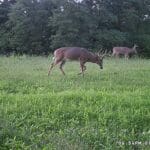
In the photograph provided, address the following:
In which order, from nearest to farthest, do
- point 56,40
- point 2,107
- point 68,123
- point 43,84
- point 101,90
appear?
point 68,123 → point 2,107 → point 101,90 → point 43,84 → point 56,40

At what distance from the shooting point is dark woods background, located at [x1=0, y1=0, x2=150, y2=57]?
37.9 metres


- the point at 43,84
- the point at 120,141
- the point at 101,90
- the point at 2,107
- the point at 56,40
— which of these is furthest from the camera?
the point at 56,40

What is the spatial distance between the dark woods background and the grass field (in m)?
22.8

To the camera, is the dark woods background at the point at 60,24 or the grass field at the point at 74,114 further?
the dark woods background at the point at 60,24

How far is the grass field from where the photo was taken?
811cm

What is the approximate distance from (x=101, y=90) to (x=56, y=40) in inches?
967

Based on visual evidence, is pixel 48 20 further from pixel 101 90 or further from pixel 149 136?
pixel 149 136

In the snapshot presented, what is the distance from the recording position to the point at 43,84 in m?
14.3

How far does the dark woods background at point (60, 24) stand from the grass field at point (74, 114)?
2277cm

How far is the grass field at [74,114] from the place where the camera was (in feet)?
26.6

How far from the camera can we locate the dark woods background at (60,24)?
37.9 metres

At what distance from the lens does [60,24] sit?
37.6 metres

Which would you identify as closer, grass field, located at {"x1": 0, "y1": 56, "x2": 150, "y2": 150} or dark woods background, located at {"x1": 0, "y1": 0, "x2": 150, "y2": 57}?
grass field, located at {"x1": 0, "y1": 56, "x2": 150, "y2": 150}

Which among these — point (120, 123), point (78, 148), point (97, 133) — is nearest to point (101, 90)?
point (120, 123)
